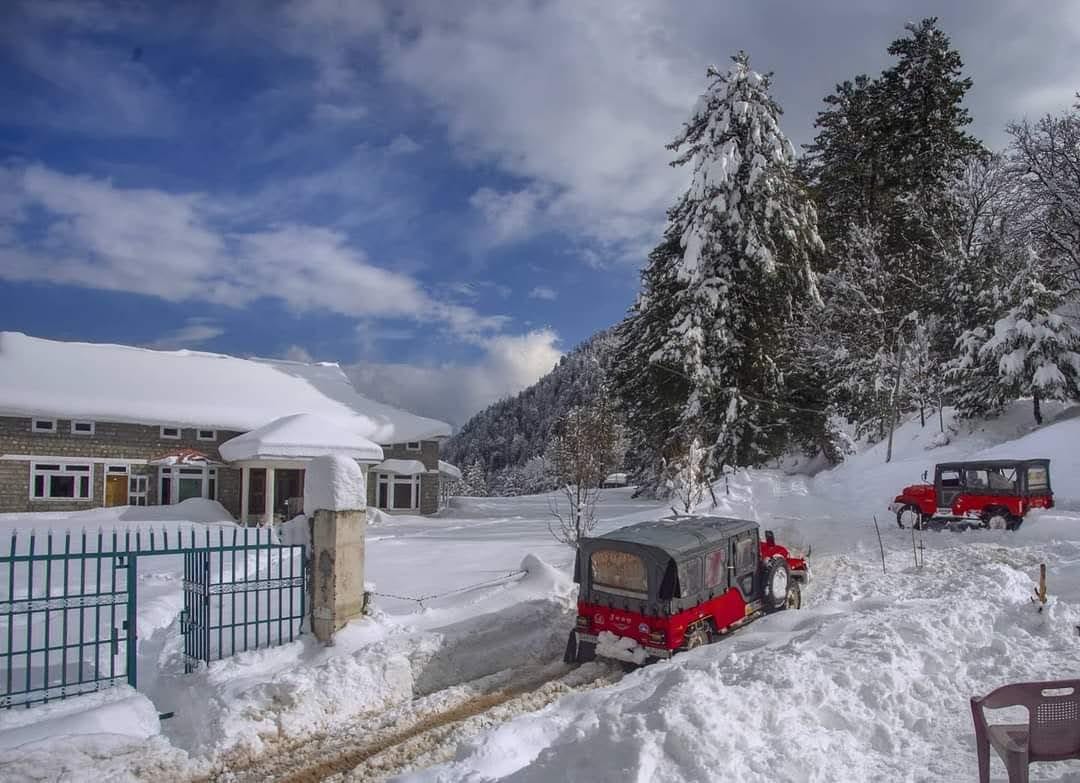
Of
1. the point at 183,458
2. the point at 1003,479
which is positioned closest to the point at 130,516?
the point at 183,458

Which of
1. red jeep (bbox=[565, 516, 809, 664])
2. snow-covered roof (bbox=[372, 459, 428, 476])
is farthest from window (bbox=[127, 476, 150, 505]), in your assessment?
red jeep (bbox=[565, 516, 809, 664])

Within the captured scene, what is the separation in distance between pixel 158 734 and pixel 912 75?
42.3 meters

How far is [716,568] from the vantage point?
9938 mm

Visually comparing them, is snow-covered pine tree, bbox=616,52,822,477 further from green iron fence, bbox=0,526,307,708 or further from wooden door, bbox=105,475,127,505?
wooden door, bbox=105,475,127,505

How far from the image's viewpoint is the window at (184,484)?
27438mm

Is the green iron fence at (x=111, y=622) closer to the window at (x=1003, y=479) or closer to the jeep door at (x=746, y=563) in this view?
the jeep door at (x=746, y=563)

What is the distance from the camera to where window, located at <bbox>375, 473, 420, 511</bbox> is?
3170 centimetres

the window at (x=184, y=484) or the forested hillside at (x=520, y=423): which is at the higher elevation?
the forested hillside at (x=520, y=423)

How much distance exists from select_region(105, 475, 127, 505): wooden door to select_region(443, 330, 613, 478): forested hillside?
68.2m

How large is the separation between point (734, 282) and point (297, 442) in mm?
16436

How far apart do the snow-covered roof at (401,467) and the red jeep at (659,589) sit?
22114mm

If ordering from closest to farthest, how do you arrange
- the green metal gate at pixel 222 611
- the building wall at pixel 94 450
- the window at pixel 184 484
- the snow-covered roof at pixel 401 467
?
the green metal gate at pixel 222 611, the building wall at pixel 94 450, the window at pixel 184 484, the snow-covered roof at pixel 401 467

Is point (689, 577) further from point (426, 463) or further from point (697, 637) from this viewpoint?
point (426, 463)

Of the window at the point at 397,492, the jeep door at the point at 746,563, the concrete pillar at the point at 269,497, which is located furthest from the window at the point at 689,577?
the window at the point at 397,492
